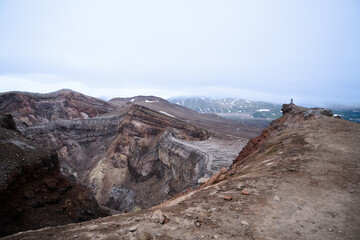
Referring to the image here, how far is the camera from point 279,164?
8.95 meters

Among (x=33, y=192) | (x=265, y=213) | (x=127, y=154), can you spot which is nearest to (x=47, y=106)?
(x=127, y=154)

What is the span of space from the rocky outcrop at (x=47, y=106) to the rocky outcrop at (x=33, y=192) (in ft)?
115

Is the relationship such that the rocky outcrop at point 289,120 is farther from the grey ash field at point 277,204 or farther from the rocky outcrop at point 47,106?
the rocky outcrop at point 47,106

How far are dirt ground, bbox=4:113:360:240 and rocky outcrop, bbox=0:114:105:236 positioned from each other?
839 cm

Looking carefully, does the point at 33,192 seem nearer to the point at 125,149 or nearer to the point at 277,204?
the point at 277,204

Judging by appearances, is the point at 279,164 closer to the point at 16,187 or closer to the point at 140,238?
the point at 140,238

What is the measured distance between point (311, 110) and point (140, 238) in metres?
18.9

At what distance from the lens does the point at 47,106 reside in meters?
54.2

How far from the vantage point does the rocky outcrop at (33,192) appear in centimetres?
1216

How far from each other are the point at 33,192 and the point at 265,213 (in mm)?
15943

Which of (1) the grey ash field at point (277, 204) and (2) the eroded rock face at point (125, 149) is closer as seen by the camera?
(1) the grey ash field at point (277, 204)

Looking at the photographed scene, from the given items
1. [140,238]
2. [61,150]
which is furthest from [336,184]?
[61,150]

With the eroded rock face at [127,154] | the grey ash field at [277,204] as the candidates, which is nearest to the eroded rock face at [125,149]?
the eroded rock face at [127,154]

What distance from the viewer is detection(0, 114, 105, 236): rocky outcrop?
39.9 ft
